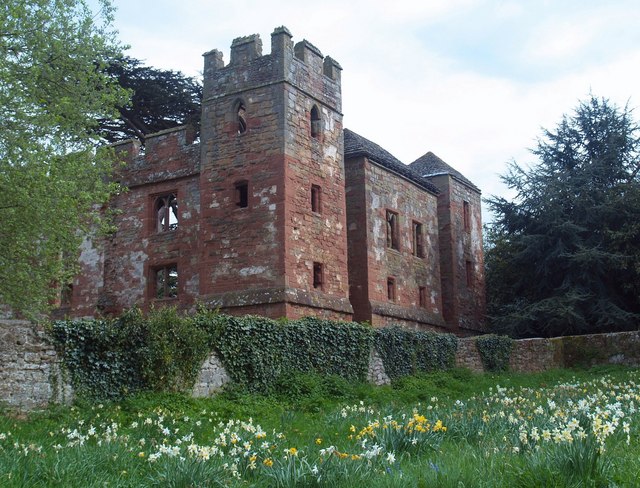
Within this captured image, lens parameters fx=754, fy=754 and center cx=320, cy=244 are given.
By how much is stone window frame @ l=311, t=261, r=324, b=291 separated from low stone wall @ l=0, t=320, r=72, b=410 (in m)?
9.78

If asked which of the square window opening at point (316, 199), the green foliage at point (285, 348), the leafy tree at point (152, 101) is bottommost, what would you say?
the green foliage at point (285, 348)

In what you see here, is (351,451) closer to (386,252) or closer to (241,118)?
(241,118)

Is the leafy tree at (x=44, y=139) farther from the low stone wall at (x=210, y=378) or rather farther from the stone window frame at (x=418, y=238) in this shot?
the stone window frame at (x=418, y=238)

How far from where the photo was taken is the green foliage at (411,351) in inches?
833

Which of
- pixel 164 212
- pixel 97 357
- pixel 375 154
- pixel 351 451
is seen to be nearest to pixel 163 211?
pixel 164 212

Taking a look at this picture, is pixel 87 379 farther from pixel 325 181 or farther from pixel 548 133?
pixel 548 133

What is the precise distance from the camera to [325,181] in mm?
23500

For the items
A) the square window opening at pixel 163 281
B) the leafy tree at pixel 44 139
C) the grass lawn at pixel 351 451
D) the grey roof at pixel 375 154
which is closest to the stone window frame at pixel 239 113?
the grey roof at pixel 375 154

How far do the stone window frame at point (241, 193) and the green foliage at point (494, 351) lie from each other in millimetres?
8854

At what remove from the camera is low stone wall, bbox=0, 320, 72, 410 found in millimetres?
13117

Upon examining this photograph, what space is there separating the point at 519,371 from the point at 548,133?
476 inches

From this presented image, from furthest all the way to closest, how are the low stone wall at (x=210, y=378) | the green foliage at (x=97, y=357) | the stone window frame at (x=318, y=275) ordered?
the stone window frame at (x=318, y=275)
the low stone wall at (x=210, y=378)
the green foliage at (x=97, y=357)

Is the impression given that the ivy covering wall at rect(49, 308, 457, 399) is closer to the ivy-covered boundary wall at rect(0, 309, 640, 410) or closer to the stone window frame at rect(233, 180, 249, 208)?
the ivy-covered boundary wall at rect(0, 309, 640, 410)

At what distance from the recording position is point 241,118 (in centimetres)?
2378
